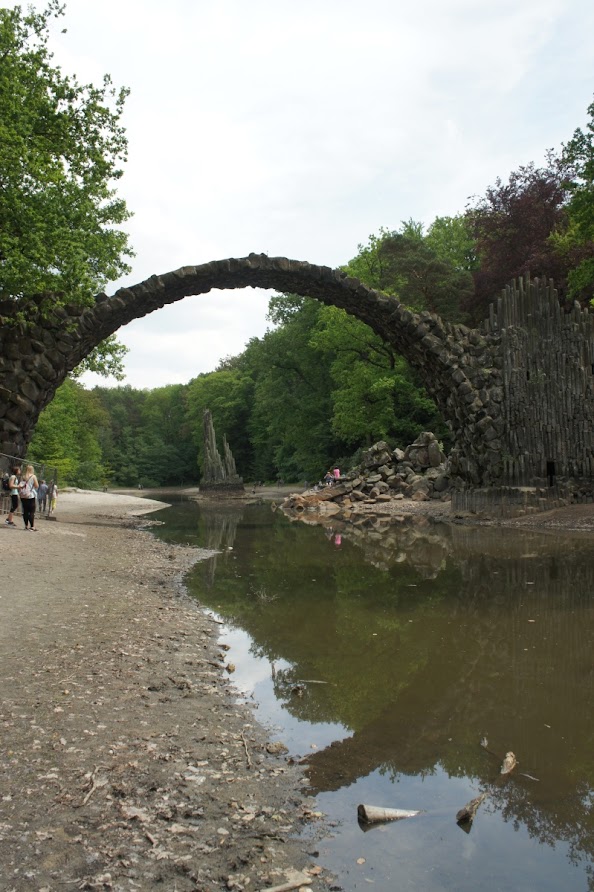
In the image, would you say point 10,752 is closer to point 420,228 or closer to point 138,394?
point 420,228

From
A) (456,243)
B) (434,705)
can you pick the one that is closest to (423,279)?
(456,243)

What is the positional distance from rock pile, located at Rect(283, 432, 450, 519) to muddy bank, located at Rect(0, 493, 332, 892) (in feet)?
67.1

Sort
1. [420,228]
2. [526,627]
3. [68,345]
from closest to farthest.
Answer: [526,627], [68,345], [420,228]

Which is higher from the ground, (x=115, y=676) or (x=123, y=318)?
(x=123, y=318)

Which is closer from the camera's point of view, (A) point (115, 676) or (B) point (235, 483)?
(A) point (115, 676)

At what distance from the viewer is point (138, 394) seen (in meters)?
117

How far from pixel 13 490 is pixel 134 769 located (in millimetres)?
13285

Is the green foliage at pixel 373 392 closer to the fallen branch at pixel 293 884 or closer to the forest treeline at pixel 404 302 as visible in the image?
the forest treeline at pixel 404 302

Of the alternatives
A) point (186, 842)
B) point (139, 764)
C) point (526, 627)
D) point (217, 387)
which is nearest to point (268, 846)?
point (186, 842)

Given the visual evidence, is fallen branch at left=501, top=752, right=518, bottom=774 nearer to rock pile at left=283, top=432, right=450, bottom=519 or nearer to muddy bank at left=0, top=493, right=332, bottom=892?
muddy bank at left=0, top=493, right=332, bottom=892

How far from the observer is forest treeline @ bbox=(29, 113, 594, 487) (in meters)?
28.9

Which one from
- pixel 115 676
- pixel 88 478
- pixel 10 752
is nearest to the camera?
pixel 10 752

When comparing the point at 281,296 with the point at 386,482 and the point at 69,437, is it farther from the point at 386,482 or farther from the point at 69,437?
the point at 386,482

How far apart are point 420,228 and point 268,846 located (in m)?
46.0
